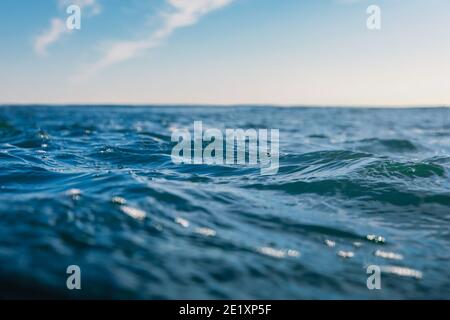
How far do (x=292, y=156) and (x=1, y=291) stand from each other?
10.8 meters

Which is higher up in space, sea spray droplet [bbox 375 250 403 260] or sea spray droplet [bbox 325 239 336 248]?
sea spray droplet [bbox 325 239 336 248]

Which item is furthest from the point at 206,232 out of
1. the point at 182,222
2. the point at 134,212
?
the point at 134,212

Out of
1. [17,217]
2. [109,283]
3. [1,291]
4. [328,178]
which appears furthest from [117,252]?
[328,178]

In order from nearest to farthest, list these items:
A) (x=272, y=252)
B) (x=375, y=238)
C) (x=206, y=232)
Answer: (x=272, y=252) < (x=206, y=232) < (x=375, y=238)

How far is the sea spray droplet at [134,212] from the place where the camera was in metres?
6.67

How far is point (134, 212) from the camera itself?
6.84m

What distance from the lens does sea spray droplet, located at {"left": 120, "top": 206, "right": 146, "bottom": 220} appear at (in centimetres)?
667

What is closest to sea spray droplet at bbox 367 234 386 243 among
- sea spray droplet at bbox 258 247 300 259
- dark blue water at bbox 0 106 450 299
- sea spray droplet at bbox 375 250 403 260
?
dark blue water at bbox 0 106 450 299

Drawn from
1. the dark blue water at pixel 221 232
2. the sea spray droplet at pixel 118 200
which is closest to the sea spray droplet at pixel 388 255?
the dark blue water at pixel 221 232

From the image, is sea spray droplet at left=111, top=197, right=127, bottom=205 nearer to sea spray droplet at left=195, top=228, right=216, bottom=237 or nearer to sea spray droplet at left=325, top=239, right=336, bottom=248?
sea spray droplet at left=195, top=228, right=216, bottom=237

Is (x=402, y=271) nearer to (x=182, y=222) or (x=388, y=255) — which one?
(x=388, y=255)

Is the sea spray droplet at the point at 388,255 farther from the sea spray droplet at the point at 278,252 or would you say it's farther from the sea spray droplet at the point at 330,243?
the sea spray droplet at the point at 278,252

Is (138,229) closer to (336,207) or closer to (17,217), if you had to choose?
(17,217)

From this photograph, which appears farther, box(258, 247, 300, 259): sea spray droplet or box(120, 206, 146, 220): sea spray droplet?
box(120, 206, 146, 220): sea spray droplet
